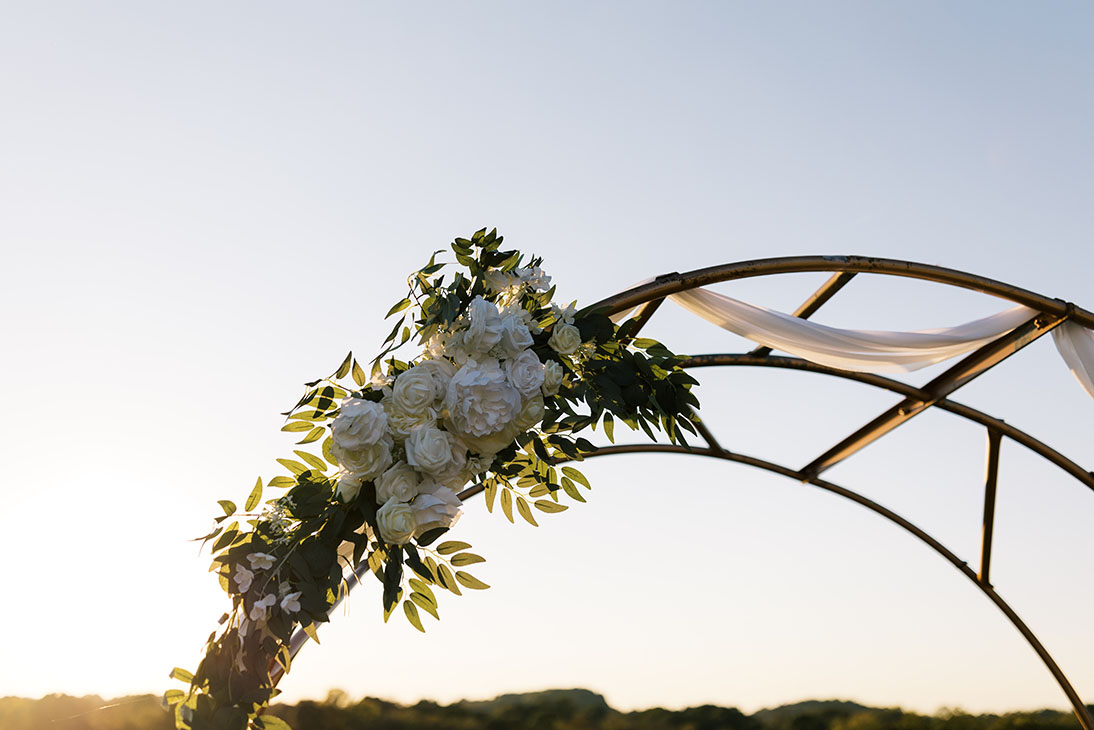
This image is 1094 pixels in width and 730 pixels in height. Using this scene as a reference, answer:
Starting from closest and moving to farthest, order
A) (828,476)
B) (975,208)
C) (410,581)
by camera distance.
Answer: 1. (410,581)
2. (975,208)
3. (828,476)

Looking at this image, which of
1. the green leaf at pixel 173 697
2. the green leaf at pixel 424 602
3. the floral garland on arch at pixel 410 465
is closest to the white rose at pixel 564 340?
the floral garland on arch at pixel 410 465

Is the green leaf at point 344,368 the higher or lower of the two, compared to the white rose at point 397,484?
higher

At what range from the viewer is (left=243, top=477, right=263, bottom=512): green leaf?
231cm

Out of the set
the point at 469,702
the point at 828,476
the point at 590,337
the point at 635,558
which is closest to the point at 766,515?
the point at 635,558

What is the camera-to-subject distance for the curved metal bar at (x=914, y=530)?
663 centimetres

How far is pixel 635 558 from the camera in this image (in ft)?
34.7

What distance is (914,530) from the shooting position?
23.2ft

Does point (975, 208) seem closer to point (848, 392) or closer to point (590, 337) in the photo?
point (848, 392)

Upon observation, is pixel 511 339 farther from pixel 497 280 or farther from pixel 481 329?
pixel 497 280

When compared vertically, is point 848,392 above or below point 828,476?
above

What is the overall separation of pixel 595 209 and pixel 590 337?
9.20 feet

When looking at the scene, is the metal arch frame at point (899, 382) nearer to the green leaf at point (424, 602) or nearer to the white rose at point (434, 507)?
the white rose at point (434, 507)

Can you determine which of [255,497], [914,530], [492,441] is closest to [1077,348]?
[914,530]

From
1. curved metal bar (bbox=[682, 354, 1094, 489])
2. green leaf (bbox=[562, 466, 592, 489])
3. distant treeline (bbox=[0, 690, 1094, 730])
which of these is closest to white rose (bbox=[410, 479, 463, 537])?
green leaf (bbox=[562, 466, 592, 489])
